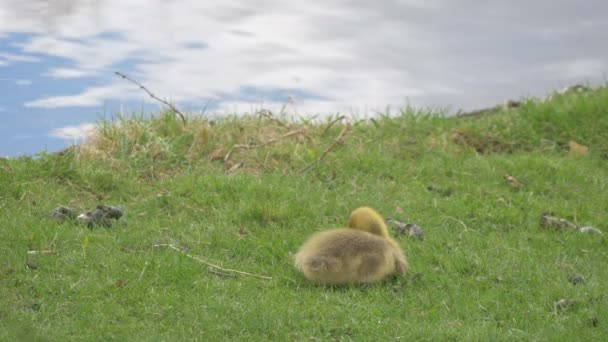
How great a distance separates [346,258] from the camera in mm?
6059

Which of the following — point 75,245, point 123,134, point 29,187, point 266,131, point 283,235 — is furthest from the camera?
point 266,131

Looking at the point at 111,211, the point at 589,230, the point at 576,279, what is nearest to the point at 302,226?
the point at 111,211

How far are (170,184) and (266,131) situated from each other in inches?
87.7

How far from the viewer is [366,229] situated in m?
6.57

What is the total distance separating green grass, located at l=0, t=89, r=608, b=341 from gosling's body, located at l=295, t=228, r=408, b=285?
126 mm

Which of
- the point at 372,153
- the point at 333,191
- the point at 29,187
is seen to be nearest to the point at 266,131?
the point at 372,153

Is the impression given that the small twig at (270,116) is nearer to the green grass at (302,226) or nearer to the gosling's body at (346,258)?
the green grass at (302,226)

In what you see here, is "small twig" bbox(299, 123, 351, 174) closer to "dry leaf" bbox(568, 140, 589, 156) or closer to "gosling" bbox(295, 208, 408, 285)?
"dry leaf" bbox(568, 140, 589, 156)

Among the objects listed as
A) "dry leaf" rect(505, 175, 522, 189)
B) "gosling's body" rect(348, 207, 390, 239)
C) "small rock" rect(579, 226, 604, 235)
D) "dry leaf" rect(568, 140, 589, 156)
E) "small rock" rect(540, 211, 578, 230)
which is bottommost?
"small rock" rect(579, 226, 604, 235)

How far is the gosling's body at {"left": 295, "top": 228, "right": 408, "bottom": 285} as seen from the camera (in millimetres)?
6074

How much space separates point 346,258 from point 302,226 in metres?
1.89

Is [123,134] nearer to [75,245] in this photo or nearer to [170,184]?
[170,184]

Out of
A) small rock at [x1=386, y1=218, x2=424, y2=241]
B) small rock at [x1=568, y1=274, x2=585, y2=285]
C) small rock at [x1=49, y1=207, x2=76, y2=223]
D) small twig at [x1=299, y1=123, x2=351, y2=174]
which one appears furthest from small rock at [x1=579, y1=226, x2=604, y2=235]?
small rock at [x1=49, y1=207, x2=76, y2=223]

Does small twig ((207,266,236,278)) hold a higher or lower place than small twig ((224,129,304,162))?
lower
